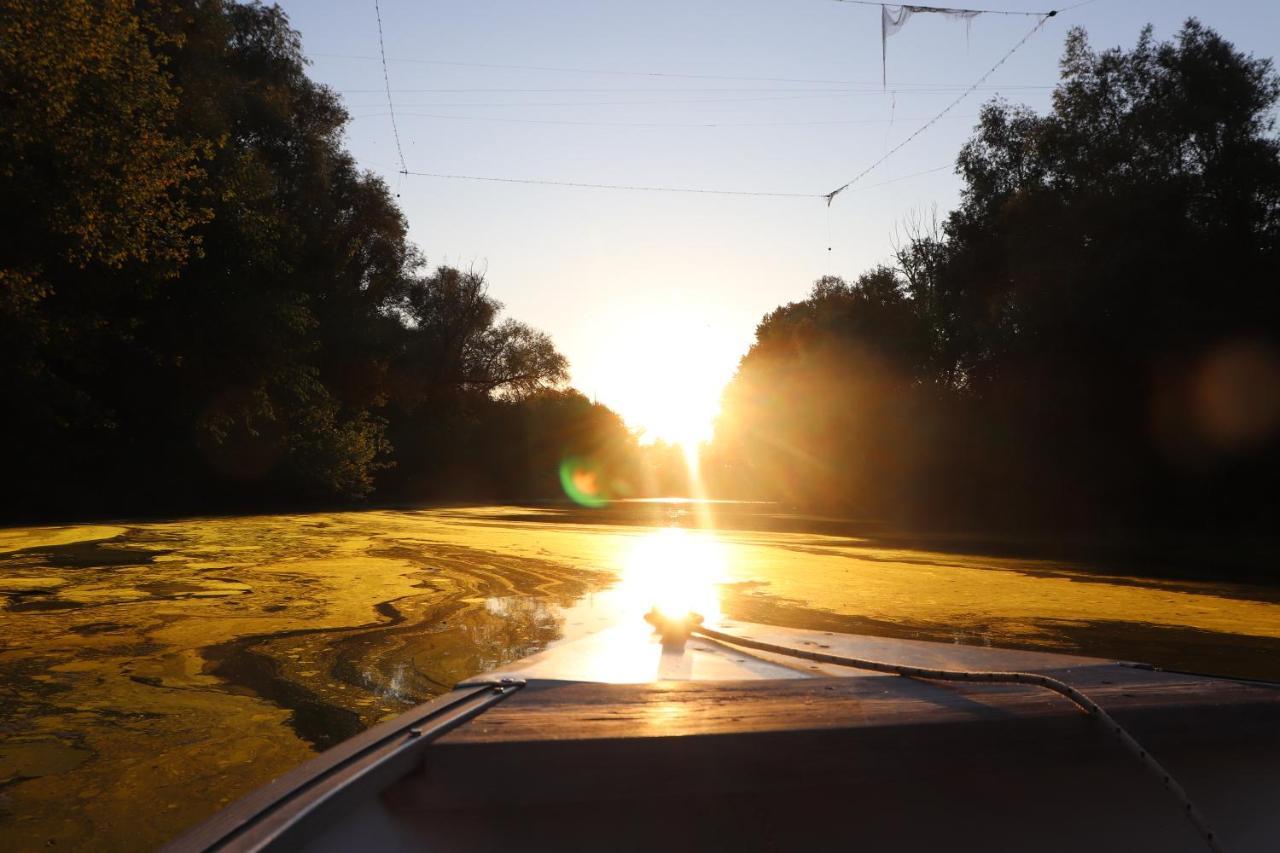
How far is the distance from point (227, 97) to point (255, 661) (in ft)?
61.2

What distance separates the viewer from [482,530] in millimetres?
12617

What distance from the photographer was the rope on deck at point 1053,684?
5.53 ft

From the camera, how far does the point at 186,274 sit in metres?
16.9

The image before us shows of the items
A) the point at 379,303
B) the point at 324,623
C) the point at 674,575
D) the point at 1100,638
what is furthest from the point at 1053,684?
the point at 379,303

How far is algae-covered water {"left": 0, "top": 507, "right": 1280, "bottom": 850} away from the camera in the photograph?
251cm

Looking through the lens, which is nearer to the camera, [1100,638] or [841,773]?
[841,773]

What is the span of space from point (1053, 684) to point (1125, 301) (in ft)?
56.7

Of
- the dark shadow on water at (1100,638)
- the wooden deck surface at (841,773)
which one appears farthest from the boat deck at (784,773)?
the dark shadow on water at (1100,638)

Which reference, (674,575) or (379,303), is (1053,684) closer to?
(674,575)

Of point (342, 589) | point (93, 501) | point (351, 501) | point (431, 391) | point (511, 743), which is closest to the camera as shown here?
point (511, 743)

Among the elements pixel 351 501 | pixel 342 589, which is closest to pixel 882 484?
pixel 351 501

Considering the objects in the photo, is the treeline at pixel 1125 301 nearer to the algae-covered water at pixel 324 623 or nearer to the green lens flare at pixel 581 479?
the algae-covered water at pixel 324 623

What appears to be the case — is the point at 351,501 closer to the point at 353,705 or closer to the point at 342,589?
the point at 342,589

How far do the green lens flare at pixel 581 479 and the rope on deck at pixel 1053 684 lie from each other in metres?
42.0
